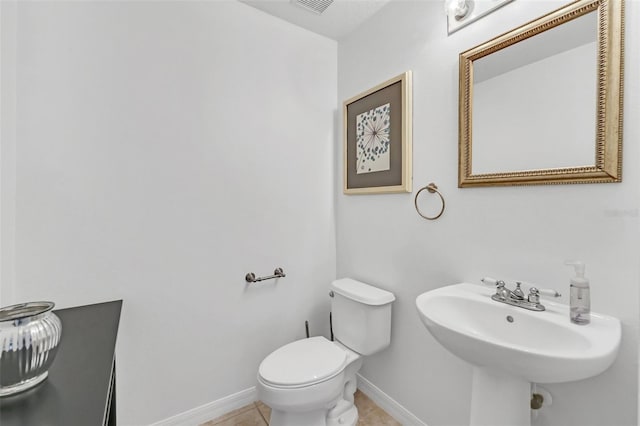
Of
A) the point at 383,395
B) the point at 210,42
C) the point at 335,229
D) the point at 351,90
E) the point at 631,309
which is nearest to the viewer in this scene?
the point at 631,309

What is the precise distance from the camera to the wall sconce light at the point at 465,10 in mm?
1225

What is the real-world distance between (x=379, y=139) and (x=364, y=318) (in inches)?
41.0

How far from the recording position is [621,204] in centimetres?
92

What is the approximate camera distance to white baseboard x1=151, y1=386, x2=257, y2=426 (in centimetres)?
157

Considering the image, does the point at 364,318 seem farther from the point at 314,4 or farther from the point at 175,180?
the point at 314,4

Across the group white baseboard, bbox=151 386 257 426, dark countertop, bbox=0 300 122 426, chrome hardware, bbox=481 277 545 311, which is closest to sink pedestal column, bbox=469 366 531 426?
chrome hardware, bbox=481 277 545 311

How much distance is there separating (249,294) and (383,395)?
101cm

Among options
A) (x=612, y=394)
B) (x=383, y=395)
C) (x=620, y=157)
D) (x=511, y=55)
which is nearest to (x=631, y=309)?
(x=612, y=394)

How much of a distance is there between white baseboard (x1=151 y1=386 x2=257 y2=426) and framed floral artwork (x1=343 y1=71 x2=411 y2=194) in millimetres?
1417

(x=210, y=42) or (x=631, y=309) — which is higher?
(x=210, y=42)

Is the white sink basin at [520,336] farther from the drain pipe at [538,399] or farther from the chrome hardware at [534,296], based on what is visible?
the drain pipe at [538,399]

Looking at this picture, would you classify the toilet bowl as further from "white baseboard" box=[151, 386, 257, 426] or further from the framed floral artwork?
the framed floral artwork

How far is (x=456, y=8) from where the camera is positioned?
4.32 feet

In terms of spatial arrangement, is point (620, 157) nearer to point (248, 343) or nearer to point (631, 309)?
point (631, 309)
